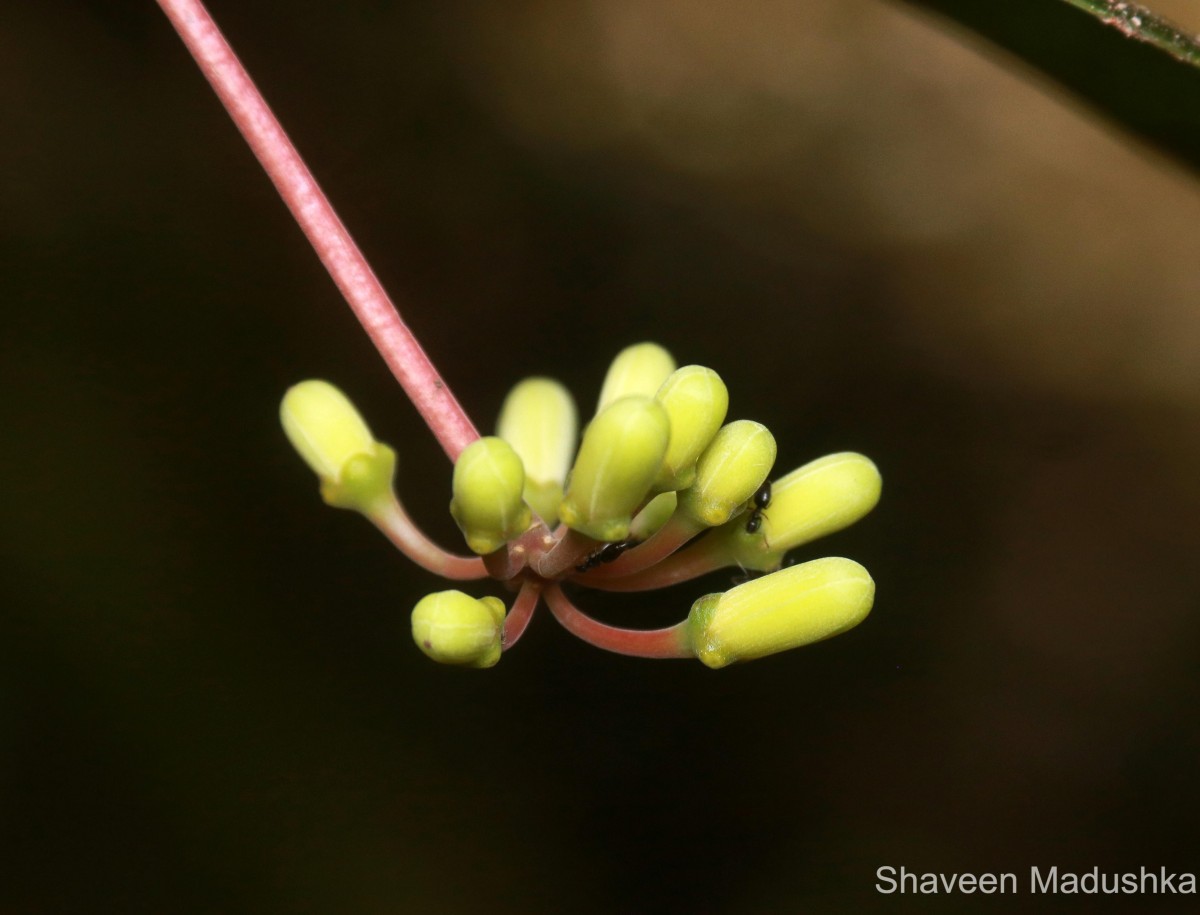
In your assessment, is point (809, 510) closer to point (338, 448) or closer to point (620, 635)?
point (620, 635)

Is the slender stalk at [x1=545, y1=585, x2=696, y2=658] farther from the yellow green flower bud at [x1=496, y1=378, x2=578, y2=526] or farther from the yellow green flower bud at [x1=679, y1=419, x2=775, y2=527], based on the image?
the yellow green flower bud at [x1=496, y1=378, x2=578, y2=526]

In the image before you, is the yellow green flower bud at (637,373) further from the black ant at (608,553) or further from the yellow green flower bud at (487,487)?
the yellow green flower bud at (487,487)

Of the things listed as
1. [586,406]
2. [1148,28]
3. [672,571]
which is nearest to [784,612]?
[672,571]

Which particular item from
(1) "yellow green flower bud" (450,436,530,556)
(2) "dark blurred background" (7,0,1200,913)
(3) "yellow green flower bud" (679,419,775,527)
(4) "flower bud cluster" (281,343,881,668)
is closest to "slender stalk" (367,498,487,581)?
(4) "flower bud cluster" (281,343,881,668)

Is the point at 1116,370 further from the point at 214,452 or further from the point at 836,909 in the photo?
the point at 214,452

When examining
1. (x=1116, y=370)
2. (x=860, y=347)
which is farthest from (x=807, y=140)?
(x=1116, y=370)

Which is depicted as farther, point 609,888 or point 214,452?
point 609,888
